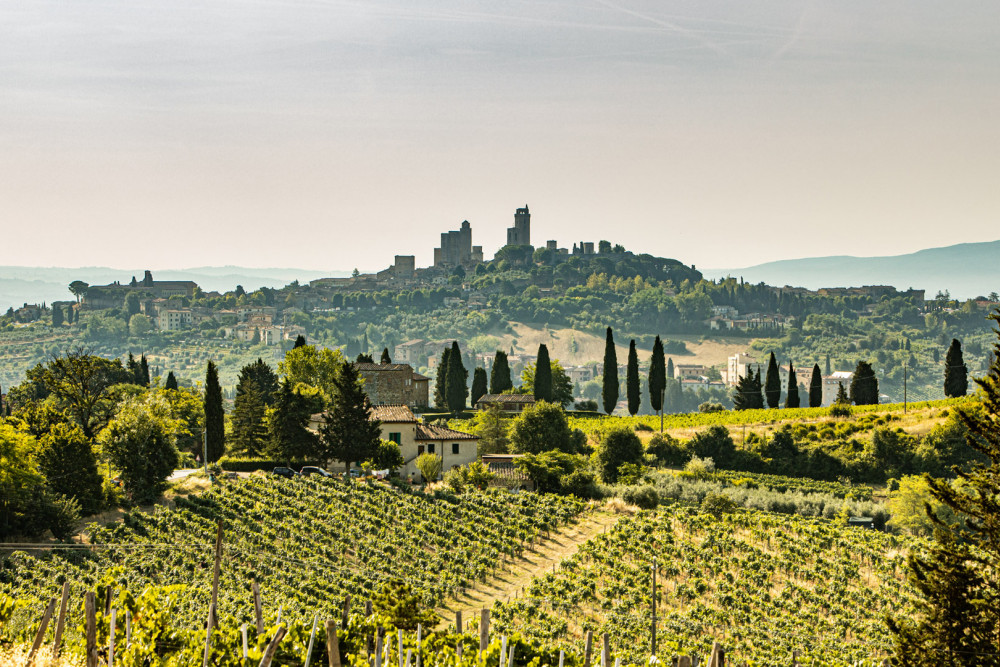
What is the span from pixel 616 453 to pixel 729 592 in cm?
1947

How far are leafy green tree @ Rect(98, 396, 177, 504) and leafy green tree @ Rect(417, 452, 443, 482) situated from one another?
34.3ft

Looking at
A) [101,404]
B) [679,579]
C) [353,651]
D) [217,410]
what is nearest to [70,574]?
[353,651]

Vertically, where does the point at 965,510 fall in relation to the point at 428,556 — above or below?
above

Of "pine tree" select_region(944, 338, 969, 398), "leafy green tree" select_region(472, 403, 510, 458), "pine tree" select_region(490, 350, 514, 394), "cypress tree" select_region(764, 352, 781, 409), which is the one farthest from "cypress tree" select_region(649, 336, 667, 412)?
"pine tree" select_region(944, 338, 969, 398)

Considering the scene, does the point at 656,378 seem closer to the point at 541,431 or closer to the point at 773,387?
the point at 773,387

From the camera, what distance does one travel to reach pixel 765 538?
101 feet

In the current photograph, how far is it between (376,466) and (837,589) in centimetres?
2102

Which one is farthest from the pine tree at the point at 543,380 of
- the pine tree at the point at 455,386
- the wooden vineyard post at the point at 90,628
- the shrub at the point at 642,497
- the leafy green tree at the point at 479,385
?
the wooden vineyard post at the point at 90,628

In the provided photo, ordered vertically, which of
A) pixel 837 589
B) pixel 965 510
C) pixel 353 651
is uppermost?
pixel 965 510

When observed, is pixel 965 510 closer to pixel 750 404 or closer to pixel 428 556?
pixel 428 556

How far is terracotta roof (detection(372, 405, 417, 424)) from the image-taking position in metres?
42.9

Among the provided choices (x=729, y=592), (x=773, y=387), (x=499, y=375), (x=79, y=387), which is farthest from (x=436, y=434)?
(x=773, y=387)

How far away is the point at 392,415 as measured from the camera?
43969 mm

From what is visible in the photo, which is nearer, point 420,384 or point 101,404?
point 101,404
